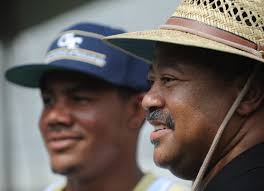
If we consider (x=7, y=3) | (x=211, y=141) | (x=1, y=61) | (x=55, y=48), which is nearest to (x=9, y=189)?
(x=1, y=61)

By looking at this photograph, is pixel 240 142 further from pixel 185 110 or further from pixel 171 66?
pixel 171 66

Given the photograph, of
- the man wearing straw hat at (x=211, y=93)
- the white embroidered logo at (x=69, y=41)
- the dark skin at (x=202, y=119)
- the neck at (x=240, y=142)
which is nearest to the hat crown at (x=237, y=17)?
the man wearing straw hat at (x=211, y=93)

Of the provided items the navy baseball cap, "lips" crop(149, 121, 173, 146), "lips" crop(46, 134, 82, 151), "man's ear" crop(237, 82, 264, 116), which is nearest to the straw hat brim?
"man's ear" crop(237, 82, 264, 116)

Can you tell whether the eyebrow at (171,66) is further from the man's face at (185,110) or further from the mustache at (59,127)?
the mustache at (59,127)

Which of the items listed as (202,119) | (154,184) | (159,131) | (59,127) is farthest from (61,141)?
(202,119)

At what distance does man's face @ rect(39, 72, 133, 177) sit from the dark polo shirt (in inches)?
48.8

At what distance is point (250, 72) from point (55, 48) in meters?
1.44

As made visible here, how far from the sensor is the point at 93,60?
3451 millimetres

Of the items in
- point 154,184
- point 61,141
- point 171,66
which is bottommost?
point 154,184

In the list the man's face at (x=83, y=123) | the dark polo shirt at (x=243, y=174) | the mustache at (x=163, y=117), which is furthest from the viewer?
the man's face at (x=83, y=123)

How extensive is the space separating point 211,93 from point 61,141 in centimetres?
131

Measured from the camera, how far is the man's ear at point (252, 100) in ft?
7.54

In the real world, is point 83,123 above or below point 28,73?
below

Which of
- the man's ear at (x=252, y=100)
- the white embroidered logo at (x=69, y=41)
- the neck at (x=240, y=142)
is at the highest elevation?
the white embroidered logo at (x=69, y=41)
